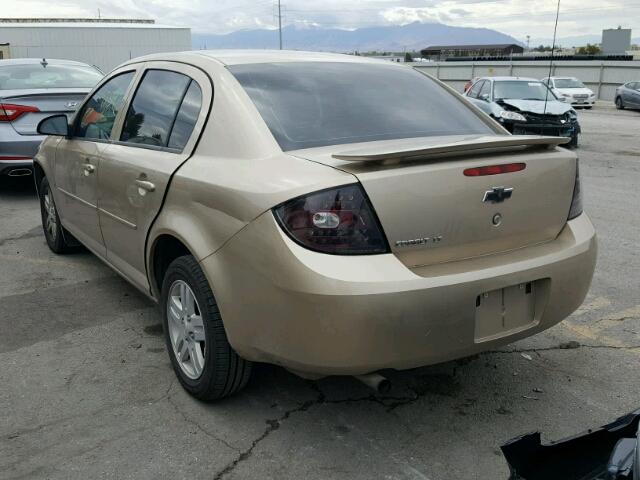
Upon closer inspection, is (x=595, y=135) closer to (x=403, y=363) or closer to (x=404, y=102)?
(x=404, y=102)

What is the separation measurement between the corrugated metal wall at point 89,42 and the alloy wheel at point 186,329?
46.8 metres

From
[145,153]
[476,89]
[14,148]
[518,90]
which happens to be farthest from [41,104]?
[476,89]

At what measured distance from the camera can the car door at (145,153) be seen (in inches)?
123

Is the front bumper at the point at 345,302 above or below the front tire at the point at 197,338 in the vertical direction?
above

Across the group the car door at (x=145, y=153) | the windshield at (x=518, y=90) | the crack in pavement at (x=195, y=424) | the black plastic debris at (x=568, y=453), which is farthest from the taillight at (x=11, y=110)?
the windshield at (x=518, y=90)

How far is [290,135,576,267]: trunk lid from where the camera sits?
7.91ft

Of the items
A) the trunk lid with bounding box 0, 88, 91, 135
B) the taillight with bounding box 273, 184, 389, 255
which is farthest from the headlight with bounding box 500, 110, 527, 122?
the taillight with bounding box 273, 184, 389, 255

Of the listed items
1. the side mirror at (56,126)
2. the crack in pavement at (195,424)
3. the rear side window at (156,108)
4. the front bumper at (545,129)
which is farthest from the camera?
the front bumper at (545,129)

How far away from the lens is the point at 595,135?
16.0 m

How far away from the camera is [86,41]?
1868 inches

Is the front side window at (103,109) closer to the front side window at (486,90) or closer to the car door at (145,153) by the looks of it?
the car door at (145,153)

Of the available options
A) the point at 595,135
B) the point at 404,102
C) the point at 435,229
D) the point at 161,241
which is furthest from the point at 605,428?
the point at 595,135

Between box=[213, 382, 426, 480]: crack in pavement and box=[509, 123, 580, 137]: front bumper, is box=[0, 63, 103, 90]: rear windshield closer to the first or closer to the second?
box=[213, 382, 426, 480]: crack in pavement

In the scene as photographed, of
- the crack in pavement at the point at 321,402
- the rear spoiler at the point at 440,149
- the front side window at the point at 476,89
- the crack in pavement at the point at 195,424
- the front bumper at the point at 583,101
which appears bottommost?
the front bumper at the point at 583,101
